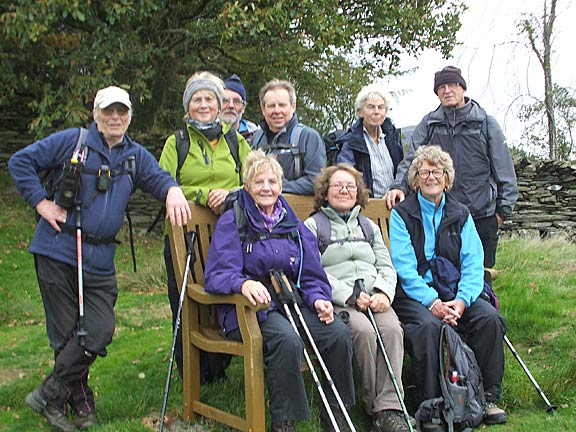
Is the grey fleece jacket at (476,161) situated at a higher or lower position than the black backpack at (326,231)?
higher

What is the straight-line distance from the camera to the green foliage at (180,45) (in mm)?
10219

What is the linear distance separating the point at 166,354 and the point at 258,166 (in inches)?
96.8

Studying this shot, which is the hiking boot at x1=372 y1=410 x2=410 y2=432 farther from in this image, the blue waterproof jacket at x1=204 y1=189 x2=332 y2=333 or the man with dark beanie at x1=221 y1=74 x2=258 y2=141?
the man with dark beanie at x1=221 y1=74 x2=258 y2=141

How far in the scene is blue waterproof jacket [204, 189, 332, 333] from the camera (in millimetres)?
3906

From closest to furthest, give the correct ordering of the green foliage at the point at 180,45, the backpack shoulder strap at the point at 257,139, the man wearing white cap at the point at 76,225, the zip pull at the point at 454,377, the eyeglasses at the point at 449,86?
the man wearing white cap at the point at 76,225 → the zip pull at the point at 454,377 → the backpack shoulder strap at the point at 257,139 → the eyeglasses at the point at 449,86 → the green foliage at the point at 180,45

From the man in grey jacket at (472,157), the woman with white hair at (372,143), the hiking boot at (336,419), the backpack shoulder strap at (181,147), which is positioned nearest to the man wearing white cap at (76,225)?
the backpack shoulder strap at (181,147)

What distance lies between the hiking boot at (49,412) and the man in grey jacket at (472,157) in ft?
9.07

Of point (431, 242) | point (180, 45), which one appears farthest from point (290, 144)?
point (180, 45)

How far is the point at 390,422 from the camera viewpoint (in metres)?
3.97

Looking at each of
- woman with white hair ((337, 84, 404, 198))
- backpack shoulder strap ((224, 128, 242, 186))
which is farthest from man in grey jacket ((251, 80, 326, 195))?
woman with white hair ((337, 84, 404, 198))

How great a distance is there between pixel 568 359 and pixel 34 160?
4091 millimetres

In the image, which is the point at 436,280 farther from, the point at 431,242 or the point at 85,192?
the point at 85,192

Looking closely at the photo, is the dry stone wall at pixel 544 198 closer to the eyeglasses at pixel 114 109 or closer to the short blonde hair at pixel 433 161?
the short blonde hair at pixel 433 161

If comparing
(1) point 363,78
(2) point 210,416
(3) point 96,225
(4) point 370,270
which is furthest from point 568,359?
(1) point 363,78
